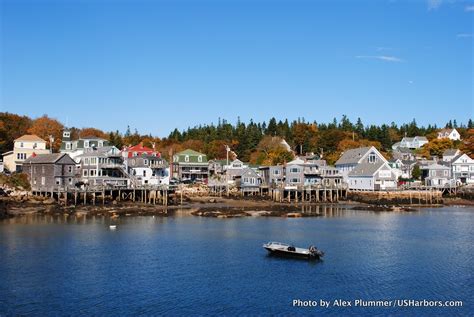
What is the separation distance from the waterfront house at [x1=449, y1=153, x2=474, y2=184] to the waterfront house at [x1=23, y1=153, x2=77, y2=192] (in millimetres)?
64212

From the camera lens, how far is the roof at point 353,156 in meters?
91.7

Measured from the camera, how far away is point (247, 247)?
40844mm

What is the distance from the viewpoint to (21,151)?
3157 inches

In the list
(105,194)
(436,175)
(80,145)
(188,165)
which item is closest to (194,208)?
(105,194)

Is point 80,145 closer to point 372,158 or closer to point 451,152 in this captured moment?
point 372,158

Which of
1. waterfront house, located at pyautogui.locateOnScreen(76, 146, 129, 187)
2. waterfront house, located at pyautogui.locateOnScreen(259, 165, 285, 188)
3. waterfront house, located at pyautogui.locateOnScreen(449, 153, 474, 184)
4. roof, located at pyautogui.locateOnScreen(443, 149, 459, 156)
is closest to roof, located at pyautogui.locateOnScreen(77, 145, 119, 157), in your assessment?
waterfront house, located at pyautogui.locateOnScreen(76, 146, 129, 187)

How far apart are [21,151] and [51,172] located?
1475 centimetres

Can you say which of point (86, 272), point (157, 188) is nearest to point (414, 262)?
point (86, 272)

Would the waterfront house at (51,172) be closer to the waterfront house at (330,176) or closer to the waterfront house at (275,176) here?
the waterfront house at (275,176)

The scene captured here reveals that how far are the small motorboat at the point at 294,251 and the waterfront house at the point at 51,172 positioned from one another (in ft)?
127

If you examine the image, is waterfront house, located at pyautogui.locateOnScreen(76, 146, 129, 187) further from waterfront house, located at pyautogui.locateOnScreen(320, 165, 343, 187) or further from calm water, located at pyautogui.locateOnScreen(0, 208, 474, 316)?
waterfront house, located at pyautogui.locateOnScreen(320, 165, 343, 187)

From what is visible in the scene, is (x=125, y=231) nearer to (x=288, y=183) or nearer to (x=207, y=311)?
(x=207, y=311)

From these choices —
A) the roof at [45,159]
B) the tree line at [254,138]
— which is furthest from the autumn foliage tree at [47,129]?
the roof at [45,159]

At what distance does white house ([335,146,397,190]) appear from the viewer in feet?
281
